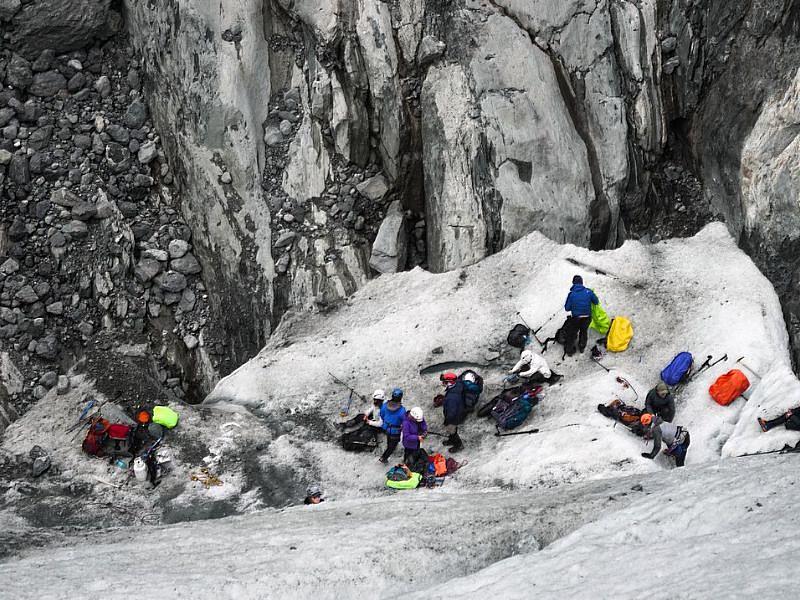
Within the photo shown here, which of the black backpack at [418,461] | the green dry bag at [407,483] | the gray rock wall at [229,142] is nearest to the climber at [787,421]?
the black backpack at [418,461]

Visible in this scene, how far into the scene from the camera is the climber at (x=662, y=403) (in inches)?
532

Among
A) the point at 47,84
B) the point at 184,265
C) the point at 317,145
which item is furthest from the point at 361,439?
the point at 47,84

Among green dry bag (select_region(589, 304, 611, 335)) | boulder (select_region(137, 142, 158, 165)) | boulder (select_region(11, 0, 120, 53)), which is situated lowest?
green dry bag (select_region(589, 304, 611, 335))

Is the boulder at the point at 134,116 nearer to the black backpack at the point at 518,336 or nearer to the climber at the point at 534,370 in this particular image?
the black backpack at the point at 518,336

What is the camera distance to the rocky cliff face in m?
19.5

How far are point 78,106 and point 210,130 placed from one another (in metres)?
4.57

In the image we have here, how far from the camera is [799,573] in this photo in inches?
271

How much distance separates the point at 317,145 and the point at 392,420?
9.97 m

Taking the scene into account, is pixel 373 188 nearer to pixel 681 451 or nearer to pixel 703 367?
pixel 703 367

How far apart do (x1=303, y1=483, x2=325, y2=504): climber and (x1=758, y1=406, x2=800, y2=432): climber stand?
7.39 m

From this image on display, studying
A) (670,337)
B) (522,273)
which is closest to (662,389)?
(670,337)

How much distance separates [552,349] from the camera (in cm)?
1639

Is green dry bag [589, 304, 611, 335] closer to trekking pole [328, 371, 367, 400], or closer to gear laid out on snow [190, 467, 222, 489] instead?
trekking pole [328, 371, 367, 400]

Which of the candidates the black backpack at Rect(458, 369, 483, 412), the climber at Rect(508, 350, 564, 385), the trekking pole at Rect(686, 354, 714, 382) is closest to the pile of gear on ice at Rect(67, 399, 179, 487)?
the black backpack at Rect(458, 369, 483, 412)
